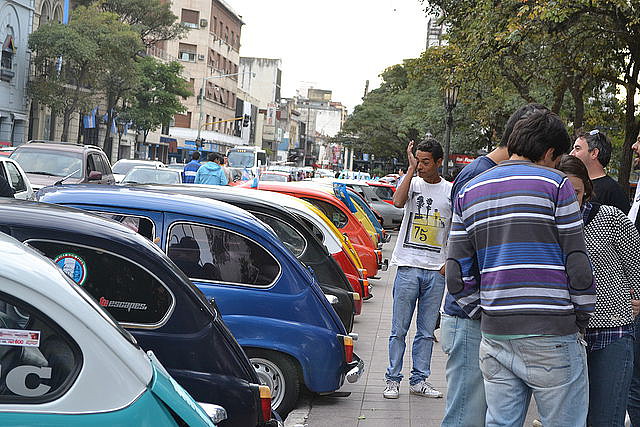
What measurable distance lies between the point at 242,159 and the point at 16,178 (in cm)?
3759

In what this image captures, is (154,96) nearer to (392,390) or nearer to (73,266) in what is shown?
(392,390)

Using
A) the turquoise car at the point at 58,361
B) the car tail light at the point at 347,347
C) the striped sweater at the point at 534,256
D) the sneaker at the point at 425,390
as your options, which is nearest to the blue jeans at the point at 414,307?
the sneaker at the point at 425,390

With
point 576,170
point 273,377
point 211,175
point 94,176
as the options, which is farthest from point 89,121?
point 576,170

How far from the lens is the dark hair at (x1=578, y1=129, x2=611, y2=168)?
5852mm

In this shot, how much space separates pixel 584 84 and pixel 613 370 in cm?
1992

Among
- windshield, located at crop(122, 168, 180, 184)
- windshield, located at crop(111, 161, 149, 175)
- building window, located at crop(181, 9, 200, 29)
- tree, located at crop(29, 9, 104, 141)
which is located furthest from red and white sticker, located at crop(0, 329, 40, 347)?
building window, located at crop(181, 9, 200, 29)

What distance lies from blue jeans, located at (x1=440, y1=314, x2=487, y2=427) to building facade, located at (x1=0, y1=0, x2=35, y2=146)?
39.0 metres

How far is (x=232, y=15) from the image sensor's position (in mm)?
93500

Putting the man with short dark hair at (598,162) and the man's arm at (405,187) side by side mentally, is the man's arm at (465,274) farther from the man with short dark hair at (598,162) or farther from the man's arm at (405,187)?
the man's arm at (405,187)

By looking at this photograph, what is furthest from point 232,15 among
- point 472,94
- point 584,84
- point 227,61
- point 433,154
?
point 433,154

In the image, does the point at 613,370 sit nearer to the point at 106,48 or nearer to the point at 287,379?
the point at 287,379

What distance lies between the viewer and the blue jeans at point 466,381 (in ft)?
15.6

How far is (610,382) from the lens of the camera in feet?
15.6

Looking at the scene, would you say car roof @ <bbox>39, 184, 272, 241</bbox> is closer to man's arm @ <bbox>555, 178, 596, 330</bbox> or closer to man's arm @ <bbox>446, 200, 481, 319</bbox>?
man's arm @ <bbox>446, 200, 481, 319</bbox>
